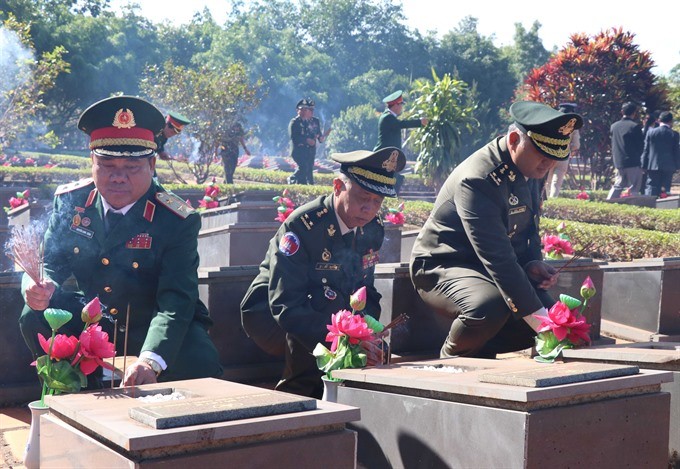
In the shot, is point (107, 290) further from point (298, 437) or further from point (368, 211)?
point (298, 437)

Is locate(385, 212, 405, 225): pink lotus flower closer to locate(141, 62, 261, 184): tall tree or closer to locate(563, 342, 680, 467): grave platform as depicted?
locate(563, 342, 680, 467): grave platform

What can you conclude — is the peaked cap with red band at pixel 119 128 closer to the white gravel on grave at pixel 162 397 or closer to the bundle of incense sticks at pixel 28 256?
the bundle of incense sticks at pixel 28 256

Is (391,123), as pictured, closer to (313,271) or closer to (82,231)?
(313,271)

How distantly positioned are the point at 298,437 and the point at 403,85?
5898cm

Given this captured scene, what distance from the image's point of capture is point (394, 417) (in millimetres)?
3447

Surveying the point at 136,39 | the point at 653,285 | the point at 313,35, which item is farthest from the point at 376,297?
the point at 313,35

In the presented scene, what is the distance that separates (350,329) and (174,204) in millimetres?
1072

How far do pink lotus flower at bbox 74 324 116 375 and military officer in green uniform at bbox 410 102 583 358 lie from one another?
2065 millimetres

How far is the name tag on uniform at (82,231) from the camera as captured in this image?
4.11 meters

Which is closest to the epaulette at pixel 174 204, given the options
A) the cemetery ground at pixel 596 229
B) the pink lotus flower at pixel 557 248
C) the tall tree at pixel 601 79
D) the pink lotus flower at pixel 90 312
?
the pink lotus flower at pixel 90 312

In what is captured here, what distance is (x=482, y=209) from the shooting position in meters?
4.73

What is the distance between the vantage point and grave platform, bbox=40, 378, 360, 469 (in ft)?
7.91

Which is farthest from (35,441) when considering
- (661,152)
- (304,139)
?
(304,139)

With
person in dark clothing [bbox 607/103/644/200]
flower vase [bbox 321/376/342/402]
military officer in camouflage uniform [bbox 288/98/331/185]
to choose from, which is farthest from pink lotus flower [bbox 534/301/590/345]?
military officer in camouflage uniform [bbox 288/98/331/185]
